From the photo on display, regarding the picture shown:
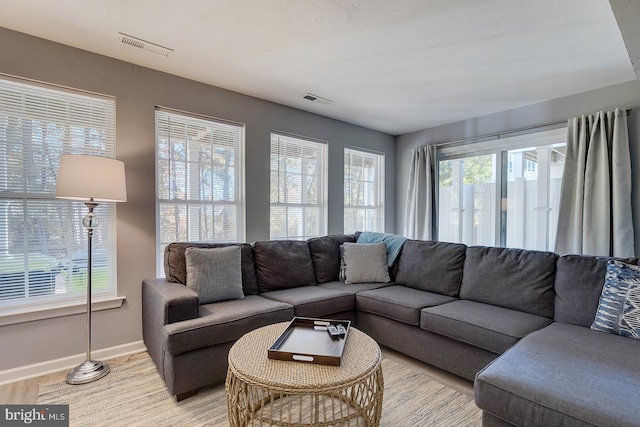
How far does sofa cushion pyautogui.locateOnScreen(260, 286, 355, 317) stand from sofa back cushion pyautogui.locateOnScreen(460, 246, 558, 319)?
1047 millimetres

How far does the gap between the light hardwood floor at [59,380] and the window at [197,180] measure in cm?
103

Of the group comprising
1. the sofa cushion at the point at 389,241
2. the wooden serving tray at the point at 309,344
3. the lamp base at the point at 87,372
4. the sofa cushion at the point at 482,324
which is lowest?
the lamp base at the point at 87,372

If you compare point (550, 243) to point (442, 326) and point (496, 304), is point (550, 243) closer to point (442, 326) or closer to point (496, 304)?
point (496, 304)

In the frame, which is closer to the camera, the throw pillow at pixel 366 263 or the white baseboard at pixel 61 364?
the white baseboard at pixel 61 364

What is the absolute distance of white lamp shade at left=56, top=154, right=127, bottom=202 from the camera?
2.08 meters

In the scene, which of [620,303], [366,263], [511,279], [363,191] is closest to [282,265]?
[366,263]

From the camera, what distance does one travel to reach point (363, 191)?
15.4ft

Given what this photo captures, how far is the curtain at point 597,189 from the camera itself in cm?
289

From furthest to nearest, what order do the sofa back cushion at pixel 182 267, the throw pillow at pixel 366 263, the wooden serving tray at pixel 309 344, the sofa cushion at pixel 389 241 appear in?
the sofa cushion at pixel 389 241 → the throw pillow at pixel 366 263 → the sofa back cushion at pixel 182 267 → the wooden serving tray at pixel 309 344

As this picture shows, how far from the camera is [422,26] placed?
2.09 m

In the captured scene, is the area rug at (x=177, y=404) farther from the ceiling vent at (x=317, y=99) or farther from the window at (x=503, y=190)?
the ceiling vent at (x=317, y=99)

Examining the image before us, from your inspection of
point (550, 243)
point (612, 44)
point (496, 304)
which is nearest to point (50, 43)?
point (496, 304)

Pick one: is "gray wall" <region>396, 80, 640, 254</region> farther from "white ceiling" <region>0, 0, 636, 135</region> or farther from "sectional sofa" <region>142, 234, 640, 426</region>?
"sectional sofa" <region>142, 234, 640, 426</region>

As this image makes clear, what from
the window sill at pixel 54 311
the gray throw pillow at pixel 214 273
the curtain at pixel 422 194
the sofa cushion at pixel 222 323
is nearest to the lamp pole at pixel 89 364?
Answer: the window sill at pixel 54 311
